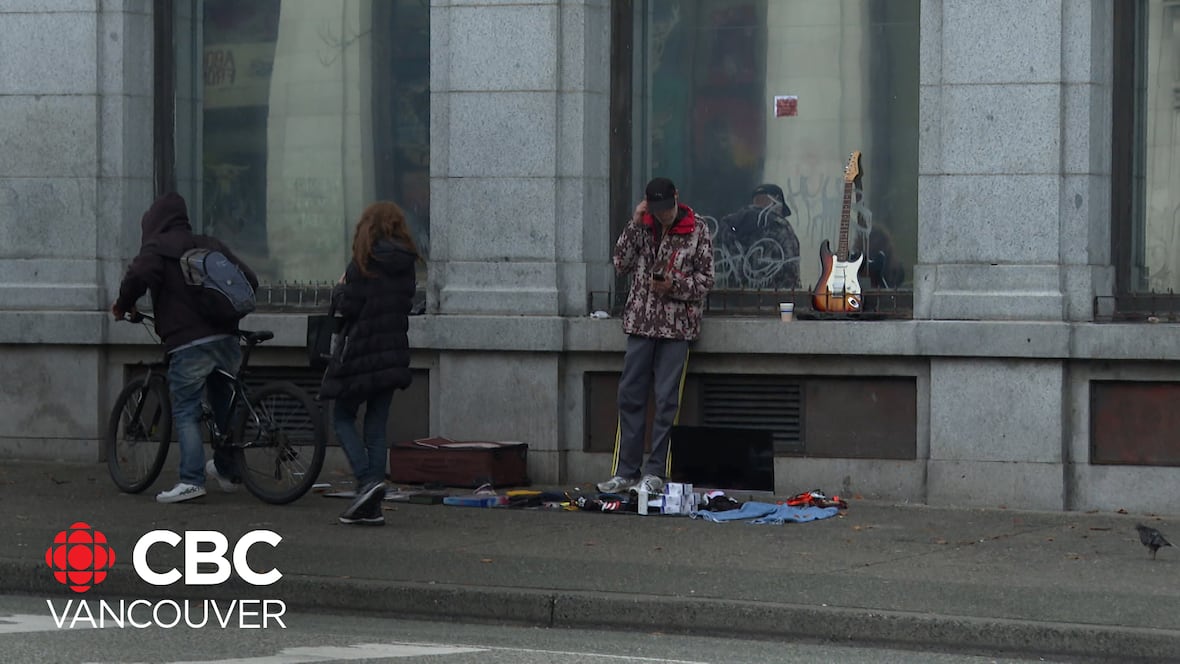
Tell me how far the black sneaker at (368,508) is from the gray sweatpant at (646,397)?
6.94 feet

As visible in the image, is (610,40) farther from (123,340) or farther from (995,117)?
(123,340)

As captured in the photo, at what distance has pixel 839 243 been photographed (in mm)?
13070

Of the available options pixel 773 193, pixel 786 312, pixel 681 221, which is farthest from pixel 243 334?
pixel 773 193

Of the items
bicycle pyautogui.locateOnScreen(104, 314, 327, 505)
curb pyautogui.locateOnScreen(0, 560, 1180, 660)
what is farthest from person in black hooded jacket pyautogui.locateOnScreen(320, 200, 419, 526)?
curb pyautogui.locateOnScreen(0, 560, 1180, 660)

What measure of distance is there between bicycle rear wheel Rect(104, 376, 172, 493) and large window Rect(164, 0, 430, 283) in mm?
2072

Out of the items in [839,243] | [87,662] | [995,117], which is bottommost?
[87,662]

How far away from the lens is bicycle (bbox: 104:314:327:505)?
11820 millimetres

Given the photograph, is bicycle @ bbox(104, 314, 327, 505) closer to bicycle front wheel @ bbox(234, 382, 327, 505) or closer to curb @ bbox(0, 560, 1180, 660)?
bicycle front wheel @ bbox(234, 382, 327, 505)

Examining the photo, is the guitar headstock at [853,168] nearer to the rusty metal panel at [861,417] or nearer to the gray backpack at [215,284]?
the rusty metal panel at [861,417]

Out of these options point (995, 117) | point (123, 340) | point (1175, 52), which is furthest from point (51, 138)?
point (1175, 52)

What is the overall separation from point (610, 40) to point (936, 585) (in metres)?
5.88

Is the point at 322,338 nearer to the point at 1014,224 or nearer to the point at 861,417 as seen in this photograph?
the point at 861,417

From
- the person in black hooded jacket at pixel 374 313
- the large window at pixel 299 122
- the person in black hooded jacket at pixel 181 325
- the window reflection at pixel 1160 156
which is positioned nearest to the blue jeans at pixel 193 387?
the person in black hooded jacket at pixel 181 325

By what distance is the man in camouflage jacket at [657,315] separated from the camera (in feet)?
40.6
